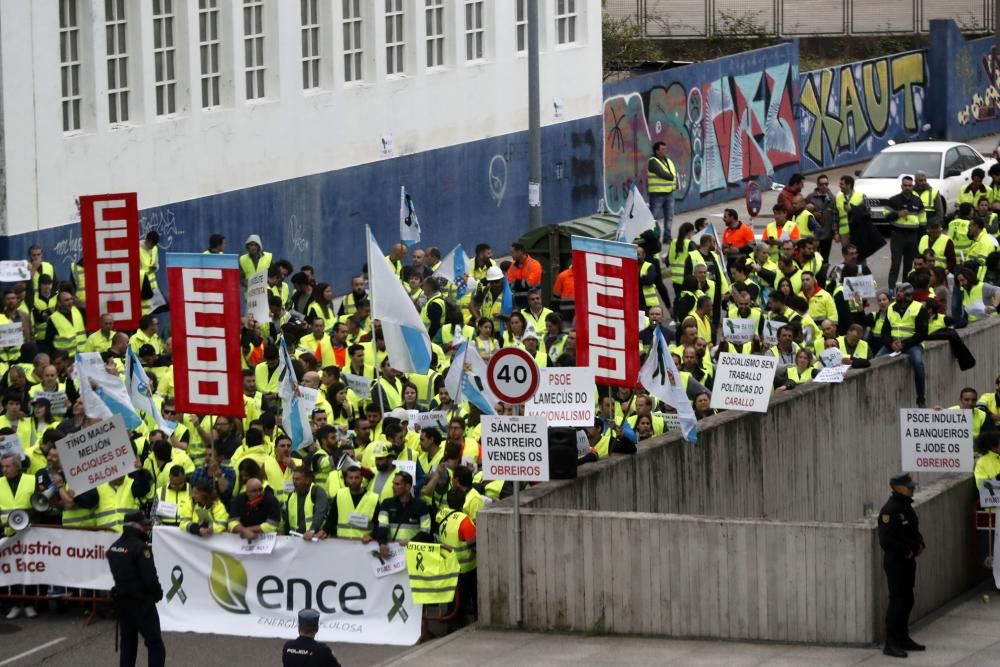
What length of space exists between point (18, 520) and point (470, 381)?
4.21 meters

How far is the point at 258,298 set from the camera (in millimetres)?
24016

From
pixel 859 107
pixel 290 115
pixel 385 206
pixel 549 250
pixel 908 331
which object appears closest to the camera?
pixel 908 331

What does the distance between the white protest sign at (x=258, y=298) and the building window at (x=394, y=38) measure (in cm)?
1149

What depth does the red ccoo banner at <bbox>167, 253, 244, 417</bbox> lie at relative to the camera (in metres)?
19.2

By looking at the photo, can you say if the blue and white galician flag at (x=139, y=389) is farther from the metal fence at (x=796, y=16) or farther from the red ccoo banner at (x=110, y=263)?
the metal fence at (x=796, y=16)

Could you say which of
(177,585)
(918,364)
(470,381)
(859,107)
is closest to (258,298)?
(470,381)

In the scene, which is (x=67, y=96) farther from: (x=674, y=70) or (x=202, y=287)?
(x=674, y=70)

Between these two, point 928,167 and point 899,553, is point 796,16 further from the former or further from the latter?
point 899,553

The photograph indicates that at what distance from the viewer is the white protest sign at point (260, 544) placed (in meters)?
18.0

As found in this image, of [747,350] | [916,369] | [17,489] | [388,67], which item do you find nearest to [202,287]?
[17,489]

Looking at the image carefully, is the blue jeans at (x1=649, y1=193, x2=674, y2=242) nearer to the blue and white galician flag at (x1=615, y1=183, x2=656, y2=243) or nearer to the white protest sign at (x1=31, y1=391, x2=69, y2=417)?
the blue and white galician flag at (x1=615, y1=183, x2=656, y2=243)

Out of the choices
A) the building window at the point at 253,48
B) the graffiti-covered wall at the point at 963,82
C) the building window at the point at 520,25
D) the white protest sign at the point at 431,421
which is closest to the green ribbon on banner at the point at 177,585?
the white protest sign at the point at 431,421

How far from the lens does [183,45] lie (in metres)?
30.9

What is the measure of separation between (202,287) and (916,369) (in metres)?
8.72
